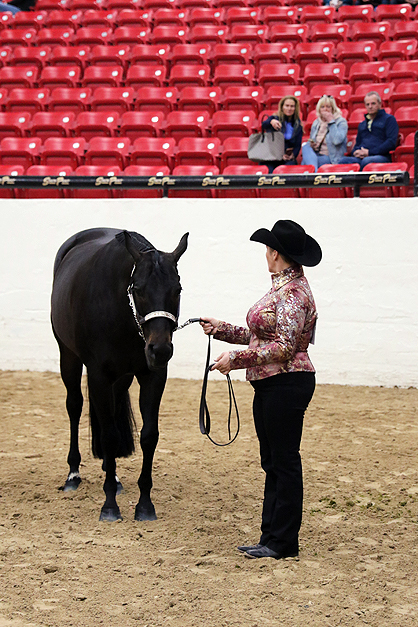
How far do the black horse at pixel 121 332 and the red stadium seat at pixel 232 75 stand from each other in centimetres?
808

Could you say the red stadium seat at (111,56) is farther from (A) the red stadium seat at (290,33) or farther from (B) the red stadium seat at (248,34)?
(A) the red stadium seat at (290,33)

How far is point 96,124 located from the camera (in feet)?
36.9

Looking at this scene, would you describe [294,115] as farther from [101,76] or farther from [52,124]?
[101,76]

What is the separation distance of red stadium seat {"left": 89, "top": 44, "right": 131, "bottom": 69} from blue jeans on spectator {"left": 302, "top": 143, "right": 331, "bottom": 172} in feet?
18.9

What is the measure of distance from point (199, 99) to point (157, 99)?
2.49 feet

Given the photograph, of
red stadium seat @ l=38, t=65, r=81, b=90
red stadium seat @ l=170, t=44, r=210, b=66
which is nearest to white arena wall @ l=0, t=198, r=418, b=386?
red stadium seat @ l=38, t=65, r=81, b=90

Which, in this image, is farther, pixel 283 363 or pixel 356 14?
pixel 356 14

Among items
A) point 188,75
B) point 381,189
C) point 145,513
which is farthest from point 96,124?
point 145,513

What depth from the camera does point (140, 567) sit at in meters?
3.58

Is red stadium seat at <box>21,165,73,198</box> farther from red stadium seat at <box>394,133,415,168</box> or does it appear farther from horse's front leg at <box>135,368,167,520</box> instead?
horse's front leg at <box>135,368,167,520</box>

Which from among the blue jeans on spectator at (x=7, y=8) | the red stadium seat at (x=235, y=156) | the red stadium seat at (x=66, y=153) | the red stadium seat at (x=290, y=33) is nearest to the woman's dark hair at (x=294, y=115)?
the red stadium seat at (x=235, y=156)

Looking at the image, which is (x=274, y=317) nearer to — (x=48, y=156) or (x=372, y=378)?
(x=372, y=378)

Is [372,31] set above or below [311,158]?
above

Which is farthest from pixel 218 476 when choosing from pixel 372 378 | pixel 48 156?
pixel 48 156
